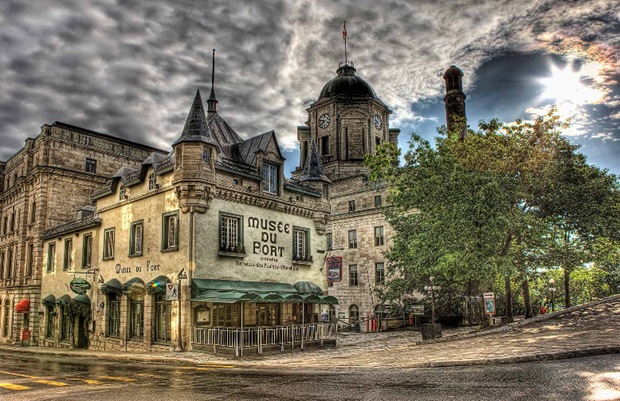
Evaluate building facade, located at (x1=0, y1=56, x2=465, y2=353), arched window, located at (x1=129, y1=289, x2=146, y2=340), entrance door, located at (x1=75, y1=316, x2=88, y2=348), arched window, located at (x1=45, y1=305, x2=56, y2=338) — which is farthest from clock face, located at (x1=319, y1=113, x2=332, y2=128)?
arched window, located at (x1=129, y1=289, x2=146, y2=340)

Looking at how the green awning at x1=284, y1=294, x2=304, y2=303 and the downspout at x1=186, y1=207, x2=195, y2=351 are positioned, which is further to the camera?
→ the green awning at x1=284, y1=294, x2=304, y2=303

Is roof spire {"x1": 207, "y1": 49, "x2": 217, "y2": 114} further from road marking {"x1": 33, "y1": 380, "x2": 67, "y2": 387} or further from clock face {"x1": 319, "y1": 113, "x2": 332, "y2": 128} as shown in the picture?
clock face {"x1": 319, "y1": 113, "x2": 332, "y2": 128}

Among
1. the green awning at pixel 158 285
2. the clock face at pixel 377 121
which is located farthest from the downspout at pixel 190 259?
the clock face at pixel 377 121

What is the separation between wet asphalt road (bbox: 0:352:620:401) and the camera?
29.9 ft

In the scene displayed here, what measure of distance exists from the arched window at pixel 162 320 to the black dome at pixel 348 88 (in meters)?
35.9

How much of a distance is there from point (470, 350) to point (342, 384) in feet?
→ 27.7

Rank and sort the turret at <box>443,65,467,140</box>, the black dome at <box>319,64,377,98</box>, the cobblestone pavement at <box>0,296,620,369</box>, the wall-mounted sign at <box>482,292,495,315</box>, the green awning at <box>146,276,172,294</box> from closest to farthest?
1. the cobblestone pavement at <box>0,296,620,369</box>
2. the green awning at <box>146,276,172,294</box>
3. the wall-mounted sign at <box>482,292,495,315</box>
4. the turret at <box>443,65,467,140</box>
5. the black dome at <box>319,64,377,98</box>

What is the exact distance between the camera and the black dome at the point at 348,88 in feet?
174

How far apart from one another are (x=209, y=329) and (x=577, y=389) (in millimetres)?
14258

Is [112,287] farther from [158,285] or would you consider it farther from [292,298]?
[292,298]

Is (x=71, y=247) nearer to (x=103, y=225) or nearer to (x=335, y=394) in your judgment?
(x=103, y=225)

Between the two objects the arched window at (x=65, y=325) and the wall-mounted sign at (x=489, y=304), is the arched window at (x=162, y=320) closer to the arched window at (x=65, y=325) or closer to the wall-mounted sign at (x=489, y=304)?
the arched window at (x=65, y=325)

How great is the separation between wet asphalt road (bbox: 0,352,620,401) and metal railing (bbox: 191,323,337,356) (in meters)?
4.41

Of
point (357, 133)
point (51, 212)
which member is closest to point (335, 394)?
point (51, 212)
